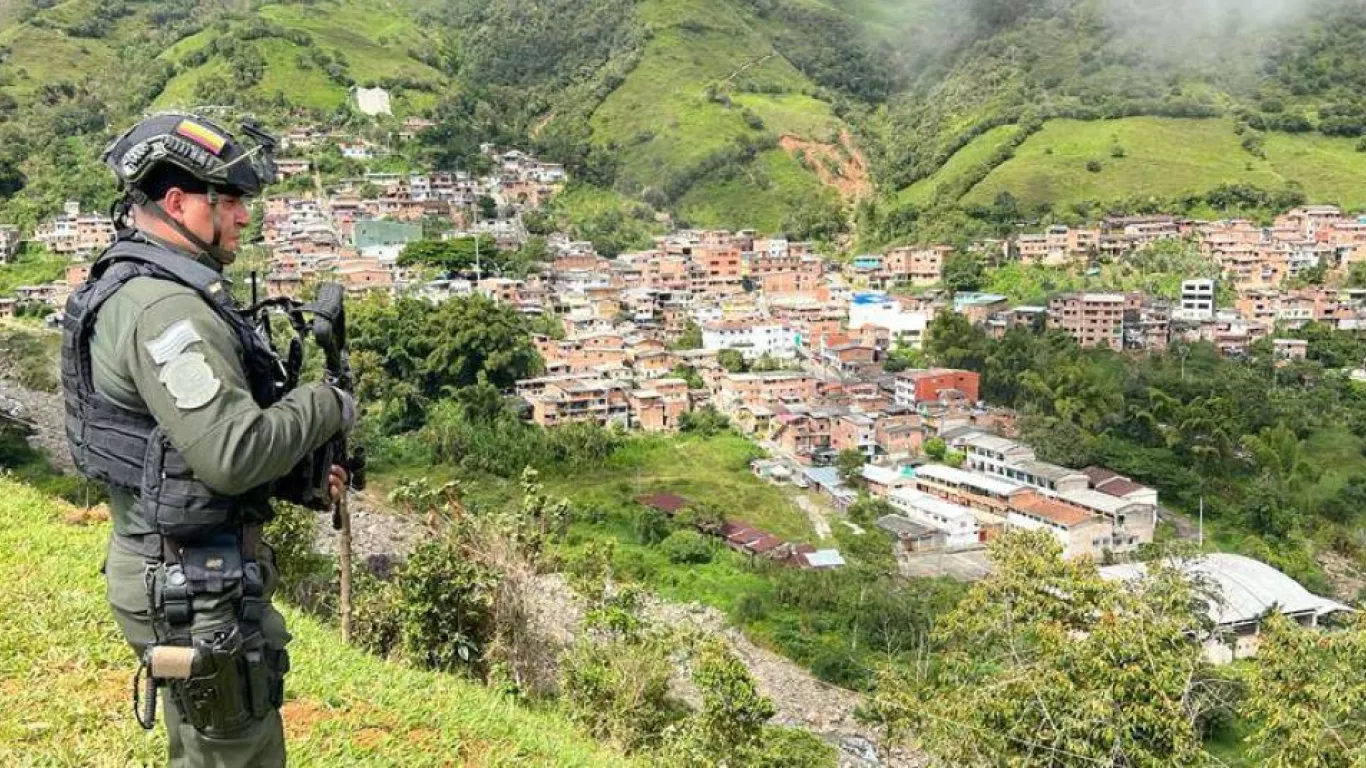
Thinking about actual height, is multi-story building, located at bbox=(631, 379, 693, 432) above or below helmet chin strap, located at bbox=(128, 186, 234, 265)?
below

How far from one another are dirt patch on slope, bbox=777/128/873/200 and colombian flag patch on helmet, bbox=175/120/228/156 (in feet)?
193

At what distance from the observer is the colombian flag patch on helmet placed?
6.27 feet

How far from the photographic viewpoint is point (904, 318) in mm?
36375

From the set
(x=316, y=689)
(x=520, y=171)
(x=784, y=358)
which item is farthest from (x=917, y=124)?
(x=316, y=689)

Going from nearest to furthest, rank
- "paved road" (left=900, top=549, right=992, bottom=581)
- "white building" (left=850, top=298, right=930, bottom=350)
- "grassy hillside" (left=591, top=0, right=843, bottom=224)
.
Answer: "paved road" (left=900, top=549, right=992, bottom=581) < "white building" (left=850, top=298, right=930, bottom=350) < "grassy hillside" (left=591, top=0, right=843, bottom=224)

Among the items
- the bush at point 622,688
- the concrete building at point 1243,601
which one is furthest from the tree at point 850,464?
the bush at point 622,688

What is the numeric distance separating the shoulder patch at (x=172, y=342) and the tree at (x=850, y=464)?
2316 cm

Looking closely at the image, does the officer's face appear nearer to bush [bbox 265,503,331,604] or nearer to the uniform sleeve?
the uniform sleeve

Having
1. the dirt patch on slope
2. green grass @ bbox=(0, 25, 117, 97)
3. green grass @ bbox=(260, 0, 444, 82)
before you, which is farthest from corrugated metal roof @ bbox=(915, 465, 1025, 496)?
green grass @ bbox=(0, 25, 117, 97)

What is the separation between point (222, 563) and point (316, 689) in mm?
1821

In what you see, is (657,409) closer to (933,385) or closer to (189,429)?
(933,385)

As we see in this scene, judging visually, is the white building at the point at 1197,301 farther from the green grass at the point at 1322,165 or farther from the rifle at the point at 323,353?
the rifle at the point at 323,353

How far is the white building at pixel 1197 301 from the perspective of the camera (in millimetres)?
35750

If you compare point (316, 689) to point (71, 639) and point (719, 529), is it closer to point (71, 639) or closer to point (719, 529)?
point (71, 639)
